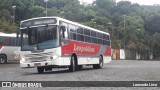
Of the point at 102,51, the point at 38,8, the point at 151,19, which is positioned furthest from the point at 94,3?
the point at 102,51

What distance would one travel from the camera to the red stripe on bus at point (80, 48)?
20694mm

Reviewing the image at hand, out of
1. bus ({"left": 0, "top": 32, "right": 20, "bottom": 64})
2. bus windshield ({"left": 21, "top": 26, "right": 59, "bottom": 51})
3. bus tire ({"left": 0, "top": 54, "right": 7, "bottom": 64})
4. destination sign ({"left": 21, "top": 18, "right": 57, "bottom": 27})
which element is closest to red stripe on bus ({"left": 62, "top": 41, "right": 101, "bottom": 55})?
bus windshield ({"left": 21, "top": 26, "right": 59, "bottom": 51})

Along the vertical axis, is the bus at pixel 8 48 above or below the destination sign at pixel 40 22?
below

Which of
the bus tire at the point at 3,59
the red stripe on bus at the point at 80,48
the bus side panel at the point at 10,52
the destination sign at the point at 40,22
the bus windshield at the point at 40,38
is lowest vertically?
the bus tire at the point at 3,59

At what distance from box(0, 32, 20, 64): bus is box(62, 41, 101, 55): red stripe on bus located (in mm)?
11928

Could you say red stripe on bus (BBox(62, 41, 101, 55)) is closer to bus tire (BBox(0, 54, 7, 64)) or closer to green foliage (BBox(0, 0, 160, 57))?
bus tire (BBox(0, 54, 7, 64))

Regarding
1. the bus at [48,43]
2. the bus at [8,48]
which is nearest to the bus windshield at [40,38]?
the bus at [48,43]

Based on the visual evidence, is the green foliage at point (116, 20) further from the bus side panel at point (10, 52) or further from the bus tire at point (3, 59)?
the bus tire at point (3, 59)

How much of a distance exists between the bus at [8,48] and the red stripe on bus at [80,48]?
11.9 meters

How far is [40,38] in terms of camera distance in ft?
64.4

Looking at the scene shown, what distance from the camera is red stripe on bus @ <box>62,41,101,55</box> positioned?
20694 mm

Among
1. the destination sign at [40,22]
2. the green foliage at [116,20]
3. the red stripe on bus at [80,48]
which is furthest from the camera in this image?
the green foliage at [116,20]

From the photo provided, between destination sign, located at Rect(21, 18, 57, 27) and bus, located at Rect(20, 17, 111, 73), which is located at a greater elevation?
destination sign, located at Rect(21, 18, 57, 27)

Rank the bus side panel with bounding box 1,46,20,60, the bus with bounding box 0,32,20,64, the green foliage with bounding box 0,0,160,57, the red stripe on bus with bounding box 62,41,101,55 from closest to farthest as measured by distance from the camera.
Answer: the red stripe on bus with bounding box 62,41,101,55, the bus with bounding box 0,32,20,64, the bus side panel with bounding box 1,46,20,60, the green foliage with bounding box 0,0,160,57
